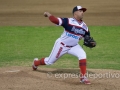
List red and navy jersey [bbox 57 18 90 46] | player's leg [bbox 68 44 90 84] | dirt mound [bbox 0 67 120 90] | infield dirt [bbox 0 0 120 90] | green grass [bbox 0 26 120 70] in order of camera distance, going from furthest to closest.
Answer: green grass [bbox 0 26 120 70] < red and navy jersey [bbox 57 18 90 46] < player's leg [bbox 68 44 90 84] < infield dirt [bbox 0 0 120 90] < dirt mound [bbox 0 67 120 90]

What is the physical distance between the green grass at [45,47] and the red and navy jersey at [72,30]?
1.98 meters

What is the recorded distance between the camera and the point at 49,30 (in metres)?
16.1

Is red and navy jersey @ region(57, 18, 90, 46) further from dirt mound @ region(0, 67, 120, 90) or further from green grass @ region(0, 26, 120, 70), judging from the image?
green grass @ region(0, 26, 120, 70)

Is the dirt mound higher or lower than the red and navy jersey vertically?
lower

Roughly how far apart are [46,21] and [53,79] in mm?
→ 9004

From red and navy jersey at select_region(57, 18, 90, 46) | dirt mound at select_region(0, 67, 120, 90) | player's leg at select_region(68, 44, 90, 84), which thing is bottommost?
dirt mound at select_region(0, 67, 120, 90)

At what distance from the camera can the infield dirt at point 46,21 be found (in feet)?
28.1

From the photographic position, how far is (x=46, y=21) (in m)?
18.0

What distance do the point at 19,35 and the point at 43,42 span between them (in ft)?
4.78

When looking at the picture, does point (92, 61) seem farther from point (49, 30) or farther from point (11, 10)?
point (11, 10)

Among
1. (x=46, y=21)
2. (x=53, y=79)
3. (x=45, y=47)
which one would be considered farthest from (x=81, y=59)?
(x=46, y=21)

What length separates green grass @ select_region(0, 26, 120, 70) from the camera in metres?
11.4

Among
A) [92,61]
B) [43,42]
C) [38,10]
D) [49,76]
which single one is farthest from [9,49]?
[38,10]

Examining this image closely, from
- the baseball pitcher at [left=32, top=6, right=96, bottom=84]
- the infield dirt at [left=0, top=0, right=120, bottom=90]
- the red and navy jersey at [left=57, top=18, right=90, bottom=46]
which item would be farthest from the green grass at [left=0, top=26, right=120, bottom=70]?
the red and navy jersey at [left=57, top=18, right=90, bottom=46]
